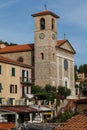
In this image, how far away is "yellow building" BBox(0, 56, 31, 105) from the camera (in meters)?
50.4

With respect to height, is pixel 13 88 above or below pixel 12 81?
below

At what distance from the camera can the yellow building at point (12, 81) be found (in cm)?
5038

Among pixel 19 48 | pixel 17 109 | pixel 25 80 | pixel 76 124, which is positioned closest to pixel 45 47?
pixel 19 48

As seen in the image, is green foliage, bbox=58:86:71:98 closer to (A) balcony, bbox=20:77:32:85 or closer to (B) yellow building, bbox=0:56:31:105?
(B) yellow building, bbox=0:56:31:105

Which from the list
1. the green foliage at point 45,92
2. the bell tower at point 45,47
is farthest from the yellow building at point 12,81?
the bell tower at point 45,47

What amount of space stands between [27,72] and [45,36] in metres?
13.2

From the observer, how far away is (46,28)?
6875cm

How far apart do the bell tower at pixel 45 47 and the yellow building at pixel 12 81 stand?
9.36 metres

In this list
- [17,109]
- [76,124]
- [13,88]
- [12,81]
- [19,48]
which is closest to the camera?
[76,124]

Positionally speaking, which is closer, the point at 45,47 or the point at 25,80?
the point at 25,80

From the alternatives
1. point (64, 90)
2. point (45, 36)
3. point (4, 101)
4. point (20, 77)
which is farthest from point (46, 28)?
point (4, 101)

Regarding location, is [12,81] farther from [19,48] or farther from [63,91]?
[19,48]

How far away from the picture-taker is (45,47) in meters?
67.4

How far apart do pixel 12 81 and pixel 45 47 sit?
54.4 feet
